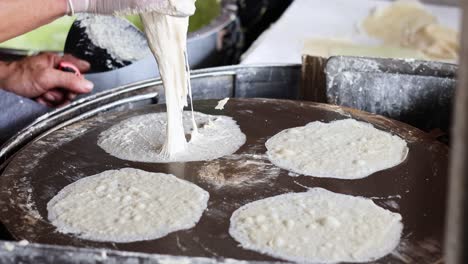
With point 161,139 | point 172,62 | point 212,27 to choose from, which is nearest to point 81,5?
point 172,62

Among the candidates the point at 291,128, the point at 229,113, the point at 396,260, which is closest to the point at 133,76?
the point at 229,113

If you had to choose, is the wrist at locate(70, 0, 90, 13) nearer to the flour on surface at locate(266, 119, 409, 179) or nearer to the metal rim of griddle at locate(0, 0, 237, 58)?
the flour on surface at locate(266, 119, 409, 179)

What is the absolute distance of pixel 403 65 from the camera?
8.18ft

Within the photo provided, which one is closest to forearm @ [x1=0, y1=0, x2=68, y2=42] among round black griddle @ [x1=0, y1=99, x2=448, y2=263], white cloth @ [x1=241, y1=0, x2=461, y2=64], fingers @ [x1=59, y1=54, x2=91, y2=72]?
round black griddle @ [x1=0, y1=99, x2=448, y2=263]

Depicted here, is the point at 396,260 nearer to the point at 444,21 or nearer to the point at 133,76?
the point at 133,76

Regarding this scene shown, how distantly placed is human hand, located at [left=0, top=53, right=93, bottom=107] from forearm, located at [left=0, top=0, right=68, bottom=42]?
1.67 ft

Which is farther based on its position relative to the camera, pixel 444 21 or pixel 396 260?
pixel 444 21

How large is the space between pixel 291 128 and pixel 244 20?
6.66 ft

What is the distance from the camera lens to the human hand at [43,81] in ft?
8.23

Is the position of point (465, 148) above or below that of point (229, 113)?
above

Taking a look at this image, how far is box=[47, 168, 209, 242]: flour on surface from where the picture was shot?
5.51 ft

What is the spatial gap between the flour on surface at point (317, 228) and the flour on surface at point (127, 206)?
0.16 metres

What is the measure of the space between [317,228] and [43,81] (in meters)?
1.33

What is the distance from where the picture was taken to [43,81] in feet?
8.27
